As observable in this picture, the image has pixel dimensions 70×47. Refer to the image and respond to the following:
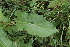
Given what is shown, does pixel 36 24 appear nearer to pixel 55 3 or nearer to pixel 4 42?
pixel 4 42

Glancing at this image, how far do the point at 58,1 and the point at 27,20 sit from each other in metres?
0.87

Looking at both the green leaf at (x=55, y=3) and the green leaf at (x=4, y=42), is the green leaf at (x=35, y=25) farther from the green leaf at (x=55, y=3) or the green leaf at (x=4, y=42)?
the green leaf at (x=55, y=3)

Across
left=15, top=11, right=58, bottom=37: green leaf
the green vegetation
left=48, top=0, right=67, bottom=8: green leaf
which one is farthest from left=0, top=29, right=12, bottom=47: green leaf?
left=48, top=0, right=67, bottom=8: green leaf

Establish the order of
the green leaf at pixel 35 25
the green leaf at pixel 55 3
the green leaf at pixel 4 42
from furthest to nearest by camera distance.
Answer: the green leaf at pixel 55 3, the green leaf at pixel 35 25, the green leaf at pixel 4 42

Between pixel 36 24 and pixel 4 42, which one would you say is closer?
pixel 4 42

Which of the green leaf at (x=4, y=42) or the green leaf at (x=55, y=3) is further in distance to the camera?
the green leaf at (x=55, y=3)

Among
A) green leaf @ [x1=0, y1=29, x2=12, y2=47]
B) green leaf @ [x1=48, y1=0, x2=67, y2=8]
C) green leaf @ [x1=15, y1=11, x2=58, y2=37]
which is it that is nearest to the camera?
green leaf @ [x1=0, y1=29, x2=12, y2=47]

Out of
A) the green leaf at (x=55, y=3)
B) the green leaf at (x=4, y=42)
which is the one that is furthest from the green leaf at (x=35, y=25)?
the green leaf at (x=55, y=3)

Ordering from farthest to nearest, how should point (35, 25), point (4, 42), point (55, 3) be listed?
point (55, 3), point (35, 25), point (4, 42)

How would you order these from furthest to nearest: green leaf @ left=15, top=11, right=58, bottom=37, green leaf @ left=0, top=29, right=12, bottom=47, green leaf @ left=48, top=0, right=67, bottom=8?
green leaf @ left=48, top=0, right=67, bottom=8 < green leaf @ left=15, top=11, right=58, bottom=37 < green leaf @ left=0, top=29, right=12, bottom=47

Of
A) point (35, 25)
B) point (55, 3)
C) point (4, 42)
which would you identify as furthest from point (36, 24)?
Result: point (55, 3)

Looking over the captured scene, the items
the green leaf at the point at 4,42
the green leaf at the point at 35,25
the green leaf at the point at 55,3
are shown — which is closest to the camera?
the green leaf at the point at 4,42

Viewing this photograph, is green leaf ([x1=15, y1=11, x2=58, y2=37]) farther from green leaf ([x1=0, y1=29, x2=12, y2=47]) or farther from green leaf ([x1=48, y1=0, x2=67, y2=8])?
green leaf ([x1=48, y1=0, x2=67, y2=8])

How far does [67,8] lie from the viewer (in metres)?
2.13
